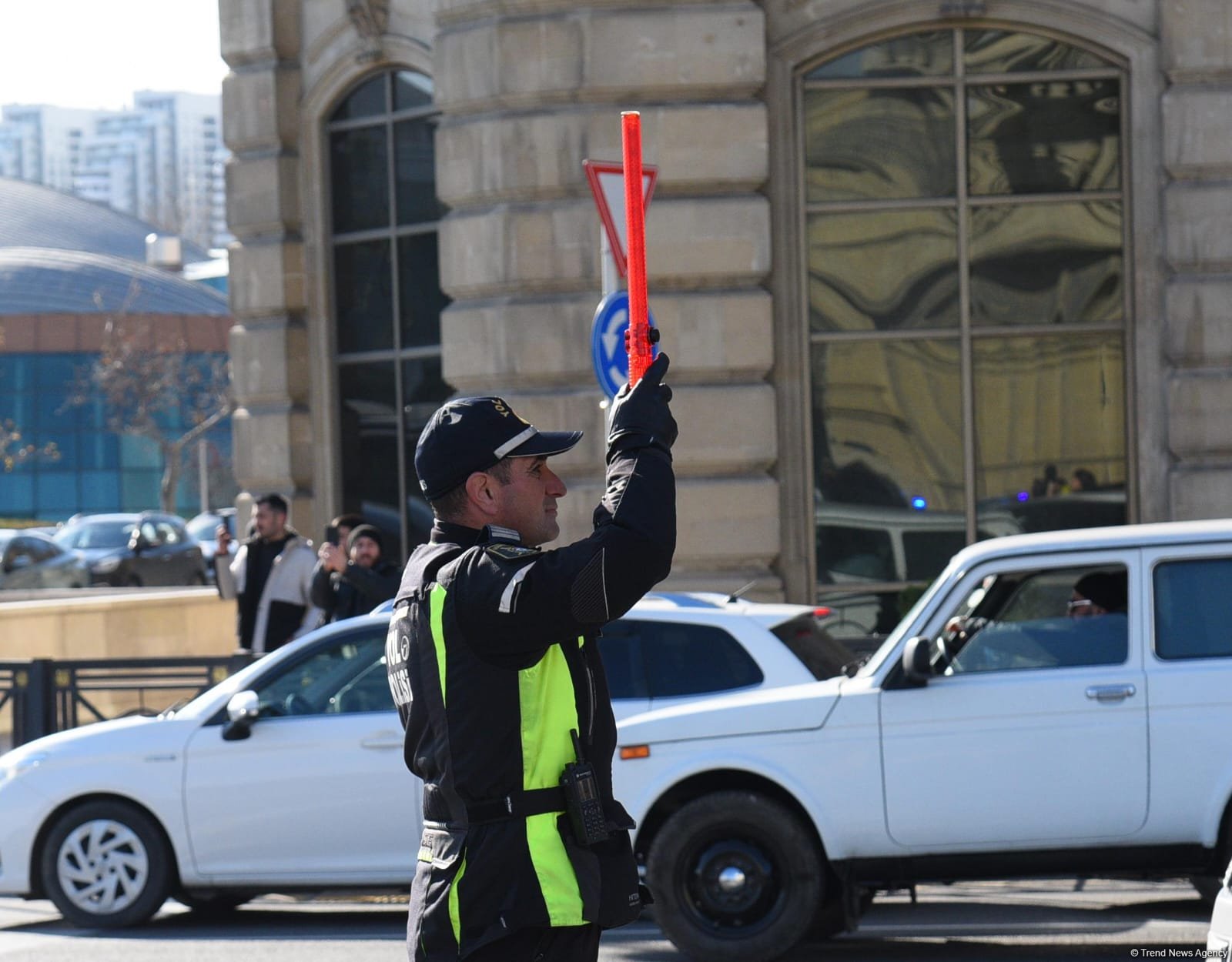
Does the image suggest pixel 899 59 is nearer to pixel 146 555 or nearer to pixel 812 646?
pixel 812 646

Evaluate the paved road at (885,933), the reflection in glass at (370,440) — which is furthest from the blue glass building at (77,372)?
the paved road at (885,933)

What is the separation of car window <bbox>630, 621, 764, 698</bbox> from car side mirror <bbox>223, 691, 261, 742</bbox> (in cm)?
177

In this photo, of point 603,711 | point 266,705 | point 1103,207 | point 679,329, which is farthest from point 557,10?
point 603,711

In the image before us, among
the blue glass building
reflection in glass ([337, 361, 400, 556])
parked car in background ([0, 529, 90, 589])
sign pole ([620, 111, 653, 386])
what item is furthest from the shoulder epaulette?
the blue glass building

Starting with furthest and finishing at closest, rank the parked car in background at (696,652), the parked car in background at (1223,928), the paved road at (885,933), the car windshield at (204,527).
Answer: the car windshield at (204,527) < the parked car in background at (696,652) < the paved road at (885,933) < the parked car in background at (1223,928)

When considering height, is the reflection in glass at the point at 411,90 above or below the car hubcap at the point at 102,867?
above

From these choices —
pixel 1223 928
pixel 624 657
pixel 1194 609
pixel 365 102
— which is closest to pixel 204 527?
pixel 365 102

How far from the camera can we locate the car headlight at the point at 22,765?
9.37 m

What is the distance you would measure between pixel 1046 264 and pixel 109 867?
298 inches

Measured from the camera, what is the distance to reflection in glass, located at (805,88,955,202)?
1355 cm

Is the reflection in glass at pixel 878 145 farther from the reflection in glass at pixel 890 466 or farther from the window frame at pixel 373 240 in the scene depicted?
the window frame at pixel 373 240

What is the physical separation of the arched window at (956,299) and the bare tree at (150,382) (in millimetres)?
46894

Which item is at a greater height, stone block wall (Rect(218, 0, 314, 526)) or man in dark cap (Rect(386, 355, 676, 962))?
stone block wall (Rect(218, 0, 314, 526))

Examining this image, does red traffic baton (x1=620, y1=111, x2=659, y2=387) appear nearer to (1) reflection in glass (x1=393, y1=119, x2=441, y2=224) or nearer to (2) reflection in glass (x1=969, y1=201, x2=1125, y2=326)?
(2) reflection in glass (x1=969, y1=201, x2=1125, y2=326)
